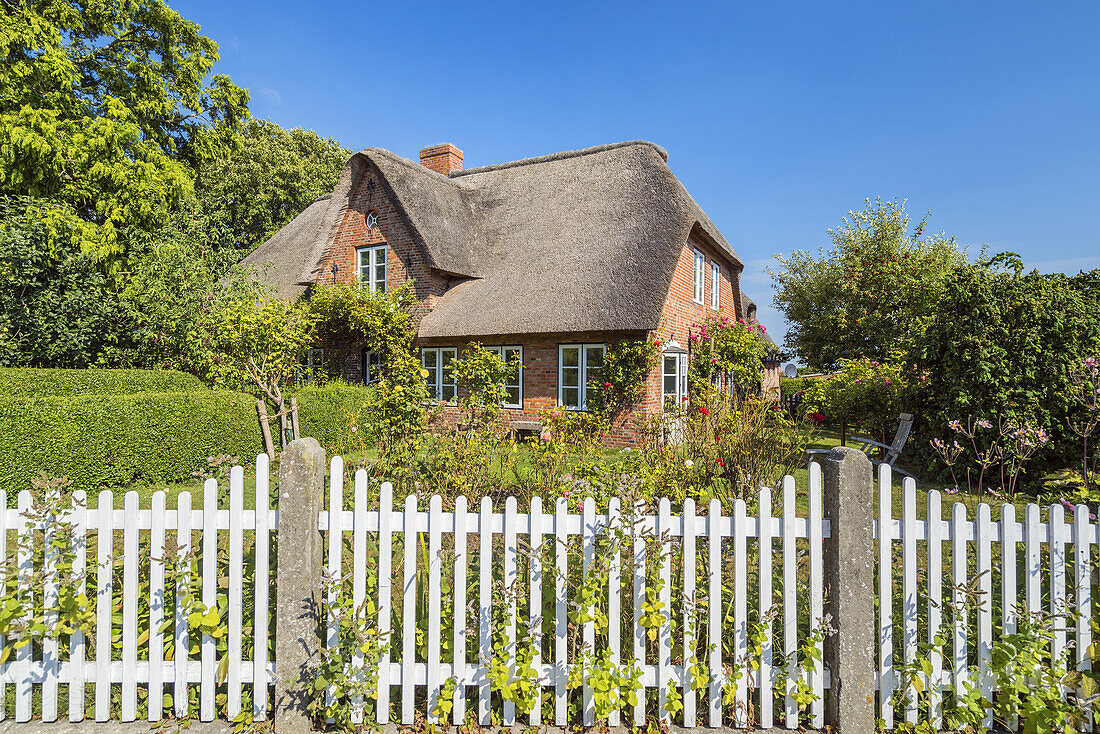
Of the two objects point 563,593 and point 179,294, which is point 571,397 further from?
point 179,294

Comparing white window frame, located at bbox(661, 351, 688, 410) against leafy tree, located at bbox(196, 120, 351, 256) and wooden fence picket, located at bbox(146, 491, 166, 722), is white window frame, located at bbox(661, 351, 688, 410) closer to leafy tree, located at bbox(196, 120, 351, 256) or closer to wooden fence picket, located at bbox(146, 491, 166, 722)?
wooden fence picket, located at bbox(146, 491, 166, 722)

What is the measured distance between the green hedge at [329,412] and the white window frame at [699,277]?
8.20 metres

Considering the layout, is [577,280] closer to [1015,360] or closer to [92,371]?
[1015,360]

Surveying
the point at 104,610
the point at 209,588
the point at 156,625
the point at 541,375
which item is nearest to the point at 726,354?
the point at 541,375

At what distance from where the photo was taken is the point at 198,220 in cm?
1441

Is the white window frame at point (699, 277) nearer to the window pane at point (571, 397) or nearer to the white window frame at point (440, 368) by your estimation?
the window pane at point (571, 397)

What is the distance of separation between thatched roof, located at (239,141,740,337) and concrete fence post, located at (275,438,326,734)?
8501 mm

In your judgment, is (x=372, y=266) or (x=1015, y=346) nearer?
(x=1015, y=346)

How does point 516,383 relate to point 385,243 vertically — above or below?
below

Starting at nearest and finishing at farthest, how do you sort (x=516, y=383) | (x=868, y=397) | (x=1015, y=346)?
(x=1015, y=346), (x=868, y=397), (x=516, y=383)

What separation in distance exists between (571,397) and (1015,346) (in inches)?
289

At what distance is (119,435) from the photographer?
7.44m

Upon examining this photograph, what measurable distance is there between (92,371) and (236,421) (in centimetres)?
717

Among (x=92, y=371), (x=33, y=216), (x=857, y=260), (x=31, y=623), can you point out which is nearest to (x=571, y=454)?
(x=31, y=623)
